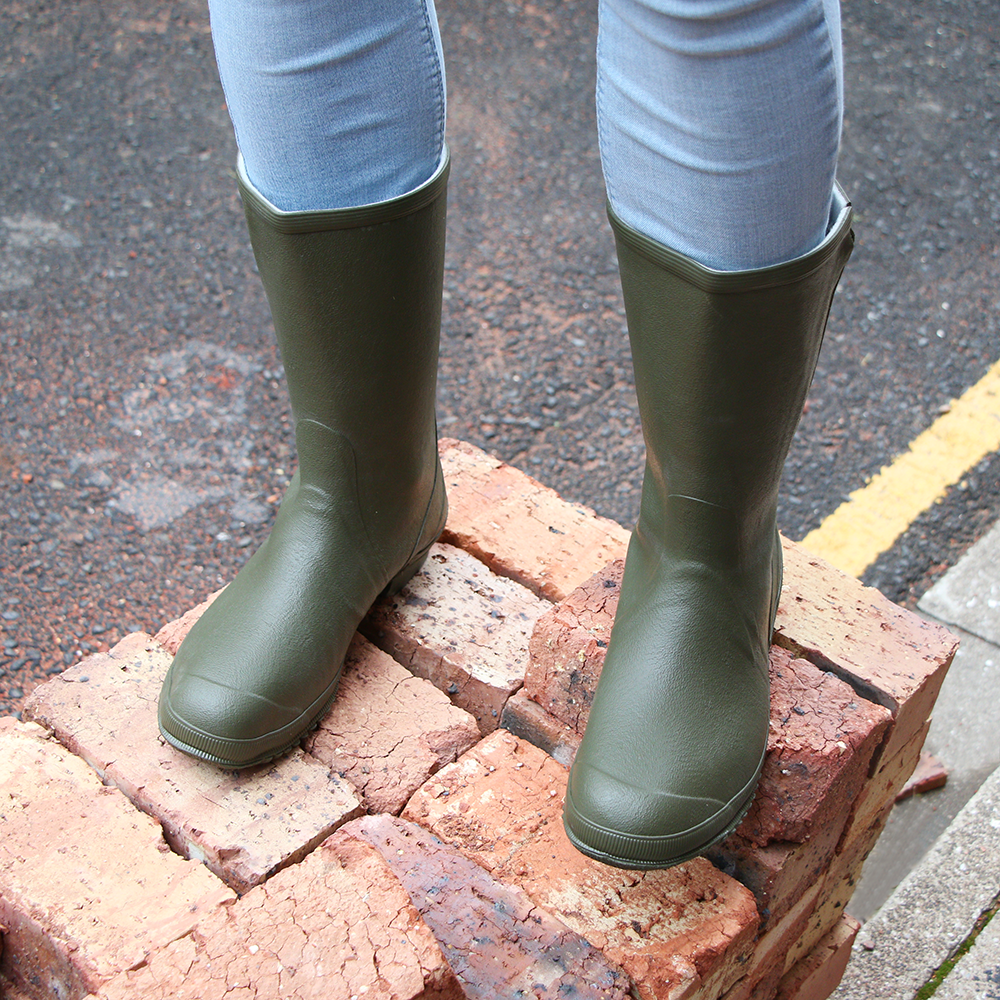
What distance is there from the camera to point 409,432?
1383mm

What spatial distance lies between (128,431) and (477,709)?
1240 mm

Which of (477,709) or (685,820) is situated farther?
(477,709)

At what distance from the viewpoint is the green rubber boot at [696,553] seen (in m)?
1.05

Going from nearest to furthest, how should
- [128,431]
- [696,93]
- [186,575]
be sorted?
[696,93] < [186,575] < [128,431]

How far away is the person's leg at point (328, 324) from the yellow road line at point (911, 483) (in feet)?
3.46

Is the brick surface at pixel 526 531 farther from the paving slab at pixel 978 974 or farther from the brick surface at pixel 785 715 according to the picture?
the paving slab at pixel 978 974

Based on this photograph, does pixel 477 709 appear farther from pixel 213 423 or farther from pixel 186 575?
pixel 213 423

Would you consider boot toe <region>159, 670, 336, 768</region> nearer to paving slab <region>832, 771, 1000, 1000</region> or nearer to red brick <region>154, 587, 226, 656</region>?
red brick <region>154, 587, 226, 656</region>

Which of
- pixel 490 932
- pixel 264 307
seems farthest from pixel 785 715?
pixel 264 307

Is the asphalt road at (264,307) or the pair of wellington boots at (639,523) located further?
the asphalt road at (264,307)

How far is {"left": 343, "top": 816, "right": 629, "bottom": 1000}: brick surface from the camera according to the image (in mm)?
1110

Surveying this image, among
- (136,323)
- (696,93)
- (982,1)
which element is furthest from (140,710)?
(982,1)

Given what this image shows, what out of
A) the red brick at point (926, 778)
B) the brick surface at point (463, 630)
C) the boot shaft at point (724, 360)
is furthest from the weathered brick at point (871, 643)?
the red brick at point (926, 778)


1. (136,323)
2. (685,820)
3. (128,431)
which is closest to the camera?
(685,820)
